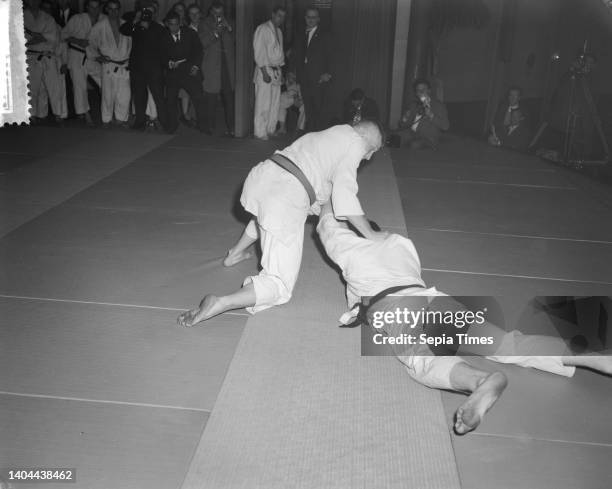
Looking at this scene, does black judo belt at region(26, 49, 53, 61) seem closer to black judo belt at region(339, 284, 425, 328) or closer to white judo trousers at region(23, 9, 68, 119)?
white judo trousers at region(23, 9, 68, 119)

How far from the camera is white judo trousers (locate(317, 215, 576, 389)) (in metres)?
3.02

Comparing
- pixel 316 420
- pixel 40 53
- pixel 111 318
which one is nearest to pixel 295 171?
pixel 111 318

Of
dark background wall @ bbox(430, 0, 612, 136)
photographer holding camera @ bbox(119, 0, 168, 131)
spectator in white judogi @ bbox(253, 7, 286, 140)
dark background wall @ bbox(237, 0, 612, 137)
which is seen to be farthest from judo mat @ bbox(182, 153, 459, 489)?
dark background wall @ bbox(430, 0, 612, 136)

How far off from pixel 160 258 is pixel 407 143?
579 cm

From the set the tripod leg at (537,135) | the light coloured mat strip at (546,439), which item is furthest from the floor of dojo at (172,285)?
the tripod leg at (537,135)

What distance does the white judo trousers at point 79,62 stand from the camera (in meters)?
9.59

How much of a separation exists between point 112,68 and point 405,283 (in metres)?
7.91

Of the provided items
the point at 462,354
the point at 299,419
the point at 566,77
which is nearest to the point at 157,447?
the point at 299,419

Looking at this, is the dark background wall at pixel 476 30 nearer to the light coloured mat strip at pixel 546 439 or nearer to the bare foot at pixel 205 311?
the bare foot at pixel 205 311

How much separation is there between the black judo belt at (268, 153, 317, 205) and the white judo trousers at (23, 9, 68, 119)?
687cm

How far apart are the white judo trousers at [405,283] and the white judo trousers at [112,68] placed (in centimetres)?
736

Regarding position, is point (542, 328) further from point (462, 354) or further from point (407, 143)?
point (407, 143)

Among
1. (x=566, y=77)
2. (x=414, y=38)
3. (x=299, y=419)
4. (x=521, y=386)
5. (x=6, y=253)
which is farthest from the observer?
(x=414, y=38)

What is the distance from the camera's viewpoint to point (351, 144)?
12.1ft
